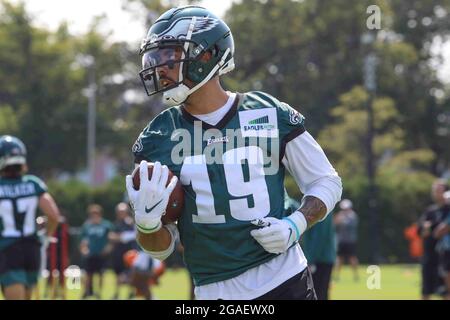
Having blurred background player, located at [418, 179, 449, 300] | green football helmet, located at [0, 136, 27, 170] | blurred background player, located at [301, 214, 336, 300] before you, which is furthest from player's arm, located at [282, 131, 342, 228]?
blurred background player, located at [418, 179, 449, 300]

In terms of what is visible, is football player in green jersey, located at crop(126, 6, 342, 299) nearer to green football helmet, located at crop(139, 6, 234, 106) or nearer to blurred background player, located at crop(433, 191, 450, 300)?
green football helmet, located at crop(139, 6, 234, 106)

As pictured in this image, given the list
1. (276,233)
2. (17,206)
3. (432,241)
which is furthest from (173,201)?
(432,241)

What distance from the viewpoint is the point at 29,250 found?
29.8 feet

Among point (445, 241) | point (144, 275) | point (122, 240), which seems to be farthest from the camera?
point (122, 240)

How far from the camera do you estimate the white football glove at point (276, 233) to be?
404 cm

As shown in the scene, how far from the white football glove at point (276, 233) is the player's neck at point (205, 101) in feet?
1.96

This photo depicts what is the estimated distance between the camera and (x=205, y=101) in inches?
173

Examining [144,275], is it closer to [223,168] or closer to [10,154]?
[10,154]

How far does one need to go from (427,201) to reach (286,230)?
29488mm

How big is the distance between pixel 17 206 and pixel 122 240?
9.25 m

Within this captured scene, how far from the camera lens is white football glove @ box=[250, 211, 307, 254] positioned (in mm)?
4039

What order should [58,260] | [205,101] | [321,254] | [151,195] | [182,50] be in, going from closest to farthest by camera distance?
[151,195], [182,50], [205,101], [321,254], [58,260]

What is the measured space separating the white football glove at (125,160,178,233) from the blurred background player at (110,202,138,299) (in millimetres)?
13532
